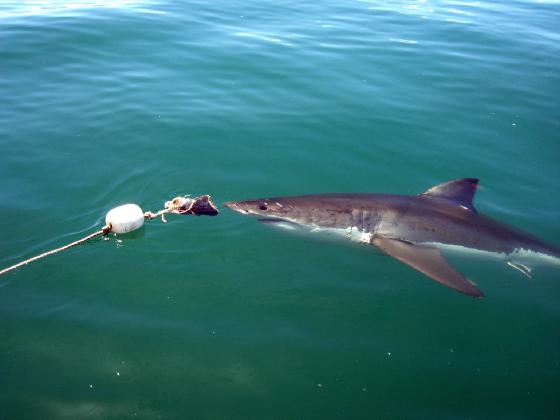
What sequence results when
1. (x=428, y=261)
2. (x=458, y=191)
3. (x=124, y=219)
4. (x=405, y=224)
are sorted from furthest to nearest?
(x=458, y=191), (x=405, y=224), (x=124, y=219), (x=428, y=261)

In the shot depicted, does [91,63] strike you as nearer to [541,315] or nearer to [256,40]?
[256,40]

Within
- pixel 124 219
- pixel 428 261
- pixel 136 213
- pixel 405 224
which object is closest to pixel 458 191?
pixel 405 224

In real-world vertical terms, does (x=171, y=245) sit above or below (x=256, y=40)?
below

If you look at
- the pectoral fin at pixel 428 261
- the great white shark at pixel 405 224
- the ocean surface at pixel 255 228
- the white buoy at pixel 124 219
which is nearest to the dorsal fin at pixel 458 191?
the great white shark at pixel 405 224

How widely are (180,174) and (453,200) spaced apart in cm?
470

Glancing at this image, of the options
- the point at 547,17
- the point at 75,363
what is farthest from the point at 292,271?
the point at 547,17

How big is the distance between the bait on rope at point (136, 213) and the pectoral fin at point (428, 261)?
8.61 feet

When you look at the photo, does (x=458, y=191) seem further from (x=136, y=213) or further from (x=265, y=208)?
(x=136, y=213)

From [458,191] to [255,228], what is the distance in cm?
335

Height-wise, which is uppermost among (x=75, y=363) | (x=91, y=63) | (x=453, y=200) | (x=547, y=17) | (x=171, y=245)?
(x=547, y=17)

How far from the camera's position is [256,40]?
14.6 metres

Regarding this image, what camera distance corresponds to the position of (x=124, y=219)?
6133 mm

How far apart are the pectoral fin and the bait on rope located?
2626mm

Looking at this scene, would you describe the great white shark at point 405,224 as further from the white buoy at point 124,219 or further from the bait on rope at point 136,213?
the white buoy at point 124,219
